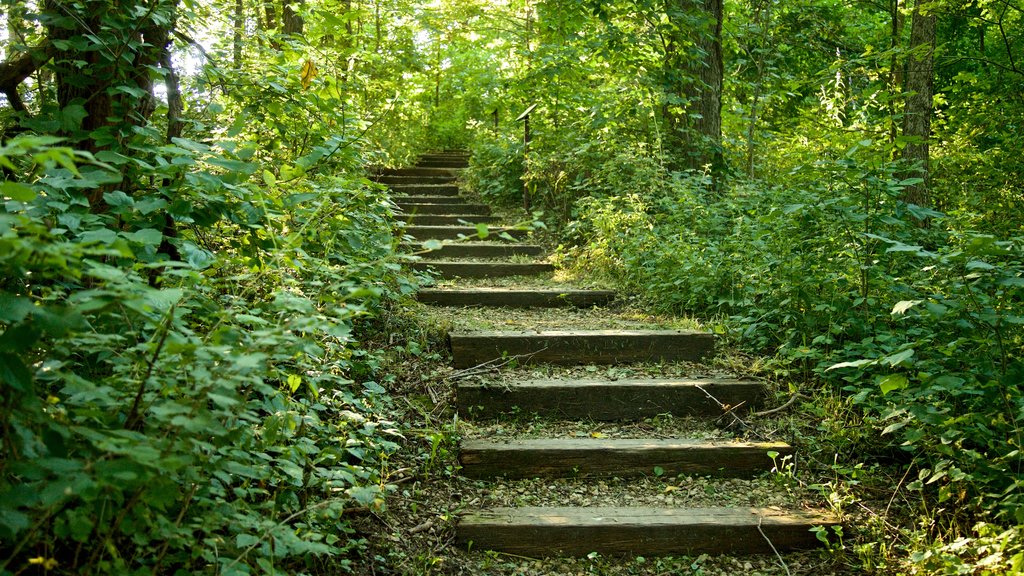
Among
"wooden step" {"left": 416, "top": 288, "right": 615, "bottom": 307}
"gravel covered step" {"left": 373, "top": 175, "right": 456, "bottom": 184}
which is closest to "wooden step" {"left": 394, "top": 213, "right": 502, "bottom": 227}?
"gravel covered step" {"left": 373, "top": 175, "right": 456, "bottom": 184}

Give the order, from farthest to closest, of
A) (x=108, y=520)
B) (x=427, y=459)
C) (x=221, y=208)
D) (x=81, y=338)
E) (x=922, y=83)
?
(x=922, y=83)
(x=427, y=459)
(x=221, y=208)
(x=81, y=338)
(x=108, y=520)

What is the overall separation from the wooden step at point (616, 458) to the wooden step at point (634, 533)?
0.35m

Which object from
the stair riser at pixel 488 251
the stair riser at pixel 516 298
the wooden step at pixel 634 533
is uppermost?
the stair riser at pixel 488 251

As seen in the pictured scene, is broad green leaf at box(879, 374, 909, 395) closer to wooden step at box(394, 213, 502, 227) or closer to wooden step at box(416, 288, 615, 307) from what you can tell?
wooden step at box(416, 288, 615, 307)

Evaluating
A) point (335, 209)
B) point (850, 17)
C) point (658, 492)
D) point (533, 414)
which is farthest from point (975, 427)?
point (850, 17)

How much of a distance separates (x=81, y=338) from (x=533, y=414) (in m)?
2.49

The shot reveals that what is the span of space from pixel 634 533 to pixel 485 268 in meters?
3.63

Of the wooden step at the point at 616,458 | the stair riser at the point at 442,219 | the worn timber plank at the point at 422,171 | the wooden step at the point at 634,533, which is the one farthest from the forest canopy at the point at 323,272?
the worn timber plank at the point at 422,171

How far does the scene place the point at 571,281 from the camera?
593cm

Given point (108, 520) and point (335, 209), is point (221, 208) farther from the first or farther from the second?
point (108, 520)

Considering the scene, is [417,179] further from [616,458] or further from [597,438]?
[616,458]

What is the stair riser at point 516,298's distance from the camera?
5.20 metres

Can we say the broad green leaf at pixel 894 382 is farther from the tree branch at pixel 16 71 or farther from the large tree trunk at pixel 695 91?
the large tree trunk at pixel 695 91

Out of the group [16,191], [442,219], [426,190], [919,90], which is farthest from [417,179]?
[16,191]
